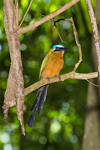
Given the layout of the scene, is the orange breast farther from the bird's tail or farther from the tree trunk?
the tree trunk

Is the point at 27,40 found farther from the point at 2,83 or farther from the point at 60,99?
the point at 60,99

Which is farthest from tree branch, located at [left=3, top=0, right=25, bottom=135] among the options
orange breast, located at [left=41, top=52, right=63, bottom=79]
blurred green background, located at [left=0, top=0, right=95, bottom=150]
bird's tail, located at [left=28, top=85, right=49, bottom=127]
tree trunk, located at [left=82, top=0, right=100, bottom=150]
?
blurred green background, located at [left=0, top=0, right=95, bottom=150]

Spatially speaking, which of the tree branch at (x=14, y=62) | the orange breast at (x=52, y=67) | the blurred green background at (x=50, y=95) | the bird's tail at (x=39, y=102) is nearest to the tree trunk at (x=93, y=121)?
the orange breast at (x=52, y=67)

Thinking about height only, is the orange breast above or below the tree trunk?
above

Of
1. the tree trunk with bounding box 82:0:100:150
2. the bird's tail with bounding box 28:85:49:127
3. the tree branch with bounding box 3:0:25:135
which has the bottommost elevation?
the tree trunk with bounding box 82:0:100:150

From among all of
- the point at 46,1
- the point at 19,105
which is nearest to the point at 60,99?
the point at 46,1

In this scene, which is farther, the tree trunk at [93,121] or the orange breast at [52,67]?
the orange breast at [52,67]

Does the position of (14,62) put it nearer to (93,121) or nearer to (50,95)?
(93,121)

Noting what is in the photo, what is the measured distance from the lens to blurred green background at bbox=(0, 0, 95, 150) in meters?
5.16

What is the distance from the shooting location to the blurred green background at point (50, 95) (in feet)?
16.9

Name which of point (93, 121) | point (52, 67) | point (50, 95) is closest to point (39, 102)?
point (52, 67)

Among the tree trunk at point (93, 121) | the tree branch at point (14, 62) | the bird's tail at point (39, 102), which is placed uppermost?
the tree branch at point (14, 62)

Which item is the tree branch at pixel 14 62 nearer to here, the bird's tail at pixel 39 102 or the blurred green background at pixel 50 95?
the bird's tail at pixel 39 102

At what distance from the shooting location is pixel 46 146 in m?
6.36
